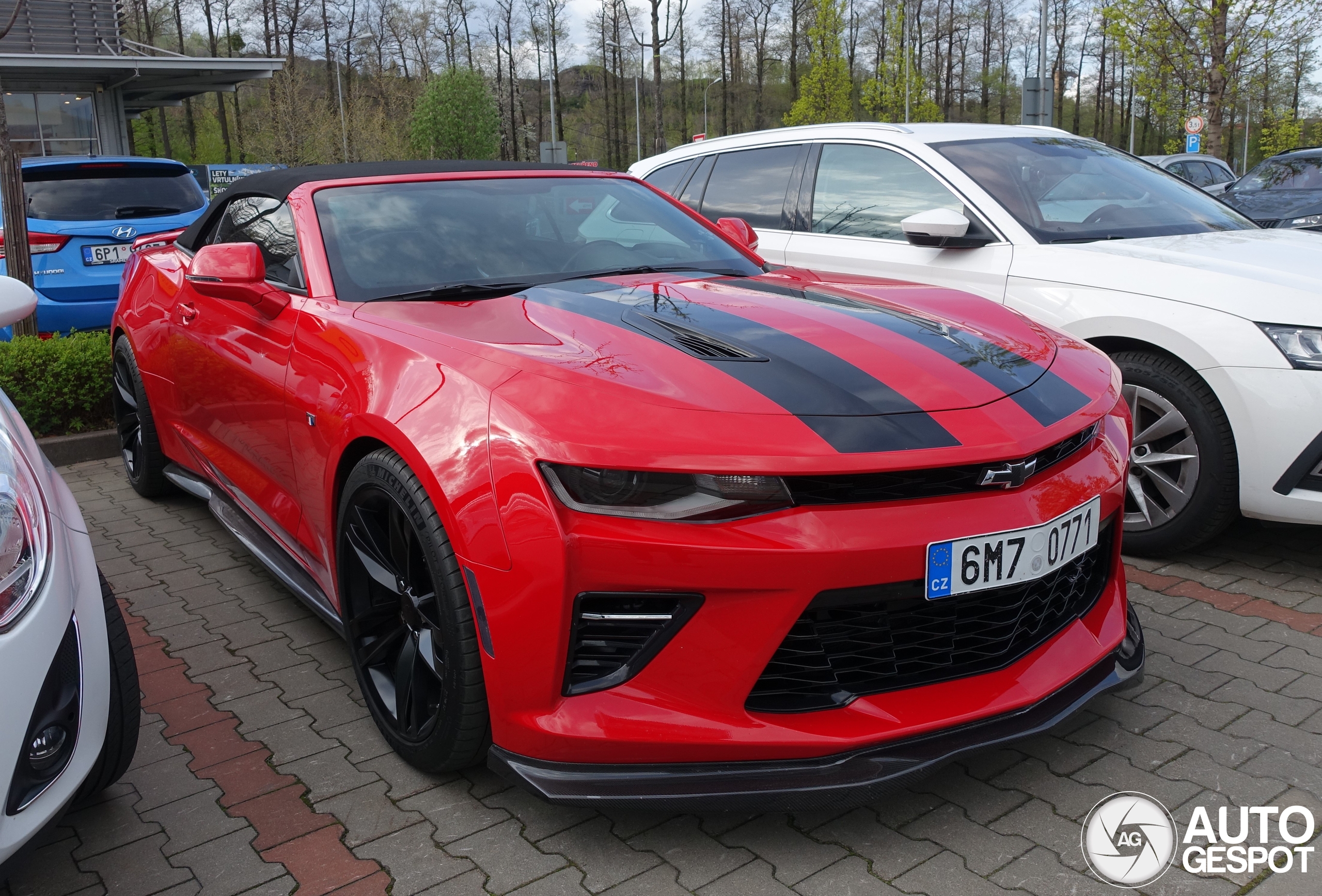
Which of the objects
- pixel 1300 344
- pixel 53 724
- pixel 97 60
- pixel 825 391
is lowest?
pixel 53 724

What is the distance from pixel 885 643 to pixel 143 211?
7.99 metres

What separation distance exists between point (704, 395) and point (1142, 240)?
9.46 ft

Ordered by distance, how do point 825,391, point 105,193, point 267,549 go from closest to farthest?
point 825,391
point 267,549
point 105,193

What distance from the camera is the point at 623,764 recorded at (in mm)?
2125

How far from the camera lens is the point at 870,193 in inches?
200

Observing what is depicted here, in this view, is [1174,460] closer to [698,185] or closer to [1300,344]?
[1300,344]

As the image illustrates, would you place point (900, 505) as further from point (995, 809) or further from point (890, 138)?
point (890, 138)

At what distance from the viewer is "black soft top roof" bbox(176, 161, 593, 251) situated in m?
3.57

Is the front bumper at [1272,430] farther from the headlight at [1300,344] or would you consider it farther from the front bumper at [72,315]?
the front bumper at [72,315]

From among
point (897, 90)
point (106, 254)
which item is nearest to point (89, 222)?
point (106, 254)

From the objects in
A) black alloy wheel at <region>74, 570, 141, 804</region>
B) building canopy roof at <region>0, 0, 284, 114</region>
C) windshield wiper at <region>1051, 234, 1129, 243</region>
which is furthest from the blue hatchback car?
building canopy roof at <region>0, 0, 284, 114</region>

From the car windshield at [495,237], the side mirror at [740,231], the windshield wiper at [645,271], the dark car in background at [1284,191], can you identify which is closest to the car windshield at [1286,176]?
→ the dark car in background at [1284,191]

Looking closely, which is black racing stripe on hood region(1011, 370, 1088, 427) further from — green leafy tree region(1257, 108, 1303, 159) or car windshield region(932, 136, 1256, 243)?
green leafy tree region(1257, 108, 1303, 159)

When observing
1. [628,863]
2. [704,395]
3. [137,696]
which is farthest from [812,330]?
[137,696]
